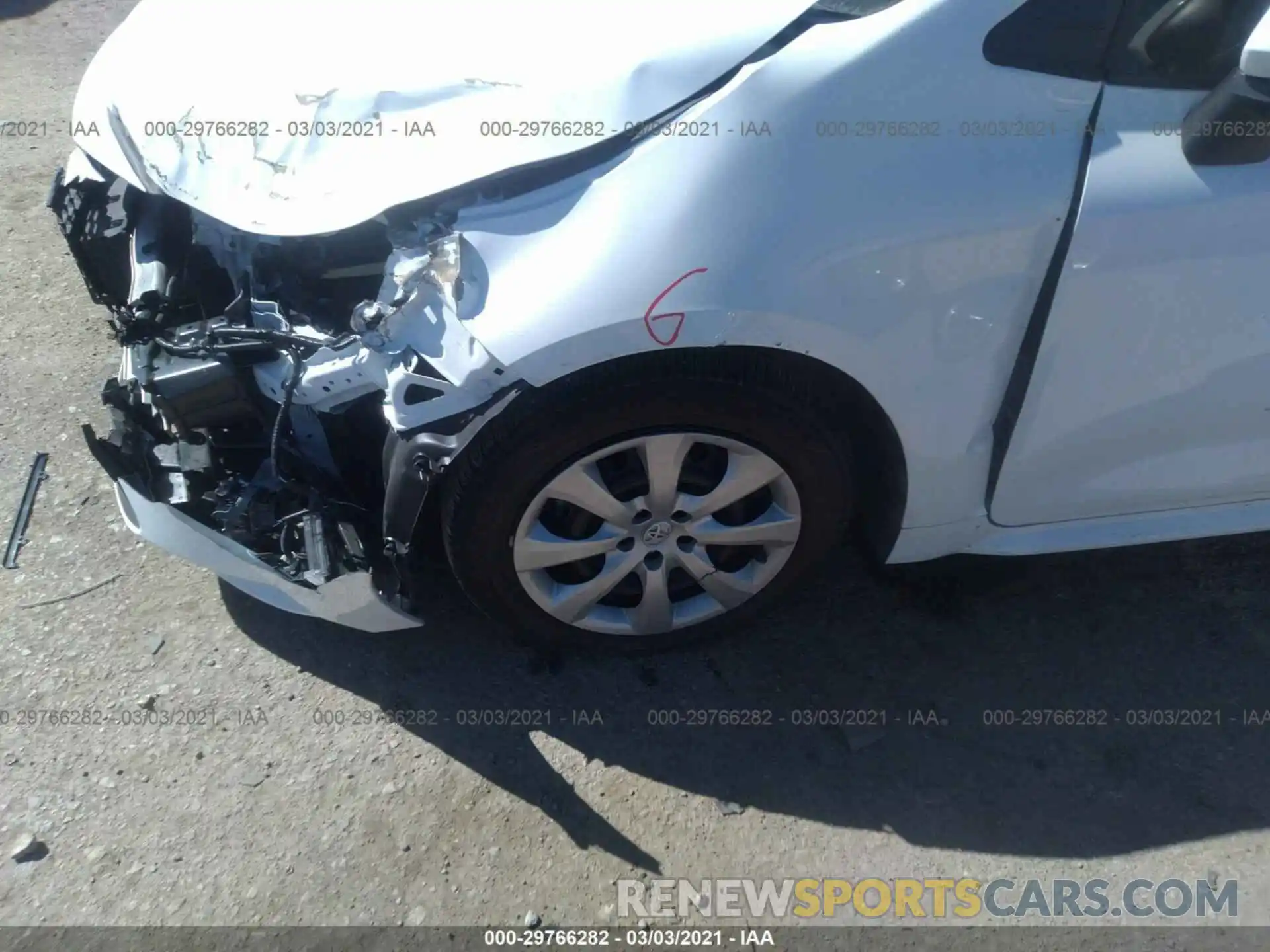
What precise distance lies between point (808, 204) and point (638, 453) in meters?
0.62

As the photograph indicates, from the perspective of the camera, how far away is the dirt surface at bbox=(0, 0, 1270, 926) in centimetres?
222

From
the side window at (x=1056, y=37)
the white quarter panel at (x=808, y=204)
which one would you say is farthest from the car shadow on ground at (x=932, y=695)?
the side window at (x=1056, y=37)

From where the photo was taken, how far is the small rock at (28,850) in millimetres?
2221

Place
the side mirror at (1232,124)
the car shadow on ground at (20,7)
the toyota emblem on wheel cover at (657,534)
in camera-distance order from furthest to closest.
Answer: the car shadow on ground at (20,7) < the toyota emblem on wheel cover at (657,534) < the side mirror at (1232,124)

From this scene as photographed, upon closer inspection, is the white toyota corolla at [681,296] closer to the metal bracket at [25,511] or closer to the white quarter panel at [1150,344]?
the white quarter panel at [1150,344]

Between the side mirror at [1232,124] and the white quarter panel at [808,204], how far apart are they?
0.70 ft

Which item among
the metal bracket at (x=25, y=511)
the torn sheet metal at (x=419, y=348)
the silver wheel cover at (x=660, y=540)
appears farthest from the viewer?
the metal bracket at (x=25, y=511)

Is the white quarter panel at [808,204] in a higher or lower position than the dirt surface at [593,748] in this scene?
higher

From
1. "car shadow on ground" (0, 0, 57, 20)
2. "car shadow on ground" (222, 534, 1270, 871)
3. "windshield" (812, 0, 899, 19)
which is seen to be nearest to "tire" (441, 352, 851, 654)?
"car shadow on ground" (222, 534, 1270, 871)

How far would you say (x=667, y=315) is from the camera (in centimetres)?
191

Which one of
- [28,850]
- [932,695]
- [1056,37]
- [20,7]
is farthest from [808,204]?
[20,7]

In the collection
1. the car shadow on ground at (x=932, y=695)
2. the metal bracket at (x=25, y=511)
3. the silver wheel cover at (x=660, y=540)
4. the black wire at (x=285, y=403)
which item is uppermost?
the black wire at (x=285, y=403)

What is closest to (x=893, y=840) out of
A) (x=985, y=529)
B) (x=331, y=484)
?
(x=985, y=529)

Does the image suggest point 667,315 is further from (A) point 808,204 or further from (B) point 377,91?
(B) point 377,91
